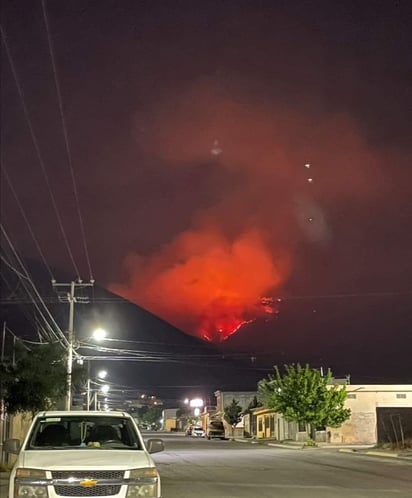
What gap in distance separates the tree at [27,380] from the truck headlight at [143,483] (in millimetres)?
15187

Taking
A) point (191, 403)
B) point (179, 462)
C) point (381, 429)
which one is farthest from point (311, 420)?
point (191, 403)

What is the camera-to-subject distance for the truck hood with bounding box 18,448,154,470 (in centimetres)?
898

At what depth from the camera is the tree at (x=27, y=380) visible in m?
23.9

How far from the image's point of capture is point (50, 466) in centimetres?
895

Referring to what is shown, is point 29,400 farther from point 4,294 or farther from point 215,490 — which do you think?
point 4,294

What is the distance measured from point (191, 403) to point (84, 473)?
15843 cm

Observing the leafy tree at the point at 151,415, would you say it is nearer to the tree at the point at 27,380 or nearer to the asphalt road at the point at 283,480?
the asphalt road at the point at 283,480

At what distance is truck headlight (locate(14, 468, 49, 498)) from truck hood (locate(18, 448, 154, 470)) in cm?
9

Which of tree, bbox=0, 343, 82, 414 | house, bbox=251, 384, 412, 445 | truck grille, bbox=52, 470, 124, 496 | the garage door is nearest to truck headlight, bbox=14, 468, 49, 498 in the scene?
truck grille, bbox=52, 470, 124, 496

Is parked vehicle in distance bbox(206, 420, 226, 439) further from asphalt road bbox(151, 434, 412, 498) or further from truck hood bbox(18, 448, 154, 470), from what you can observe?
truck hood bbox(18, 448, 154, 470)

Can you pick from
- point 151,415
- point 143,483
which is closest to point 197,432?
point 143,483

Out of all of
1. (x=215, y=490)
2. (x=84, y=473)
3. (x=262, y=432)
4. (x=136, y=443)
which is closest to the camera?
→ (x=84, y=473)

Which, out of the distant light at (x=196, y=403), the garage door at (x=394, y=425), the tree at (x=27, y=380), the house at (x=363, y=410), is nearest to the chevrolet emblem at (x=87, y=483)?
the tree at (x=27, y=380)

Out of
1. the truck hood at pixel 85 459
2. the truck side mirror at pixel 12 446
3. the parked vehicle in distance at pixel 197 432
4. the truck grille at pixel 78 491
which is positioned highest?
the truck side mirror at pixel 12 446
